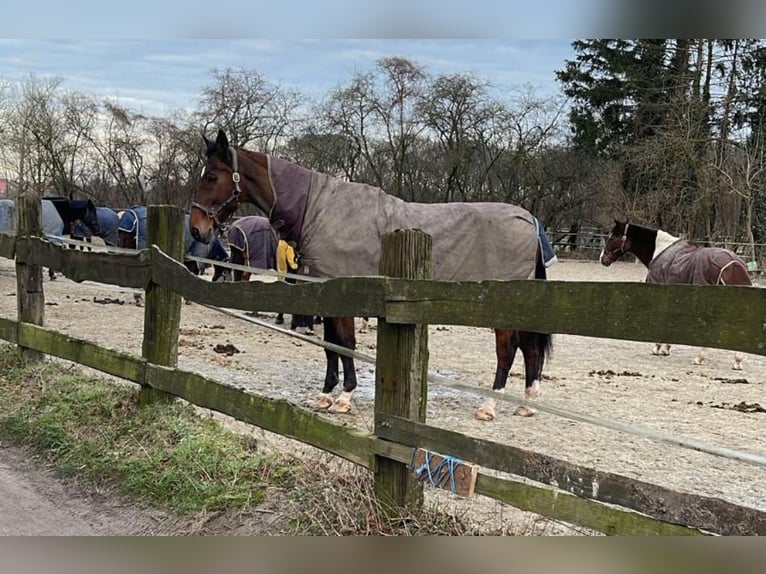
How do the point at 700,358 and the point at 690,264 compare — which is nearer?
the point at 700,358

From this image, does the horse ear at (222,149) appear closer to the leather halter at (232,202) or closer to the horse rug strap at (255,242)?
the leather halter at (232,202)

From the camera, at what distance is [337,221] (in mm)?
4547

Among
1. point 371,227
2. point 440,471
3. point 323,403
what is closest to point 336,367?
A: point 323,403

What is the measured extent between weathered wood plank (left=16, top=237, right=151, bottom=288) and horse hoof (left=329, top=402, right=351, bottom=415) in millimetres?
1513

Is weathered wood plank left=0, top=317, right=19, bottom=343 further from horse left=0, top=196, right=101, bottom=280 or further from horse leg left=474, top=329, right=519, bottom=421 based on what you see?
horse left=0, top=196, right=101, bottom=280

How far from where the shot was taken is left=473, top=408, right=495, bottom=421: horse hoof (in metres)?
4.63

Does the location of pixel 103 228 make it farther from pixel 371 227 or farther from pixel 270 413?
pixel 270 413

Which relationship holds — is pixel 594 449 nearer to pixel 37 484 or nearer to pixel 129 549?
pixel 129 549

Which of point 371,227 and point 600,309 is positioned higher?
point 371,227

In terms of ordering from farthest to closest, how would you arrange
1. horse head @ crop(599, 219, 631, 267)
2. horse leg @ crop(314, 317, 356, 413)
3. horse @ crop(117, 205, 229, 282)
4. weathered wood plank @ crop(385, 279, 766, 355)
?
horse @ crop(117, 205, 229, 282) → horse head @ crop(599, 219, 631, 267) → horse leg @ crop(314, 317, 356, 413) → weathered wood plank @ crop(385, 279, 766, 355)

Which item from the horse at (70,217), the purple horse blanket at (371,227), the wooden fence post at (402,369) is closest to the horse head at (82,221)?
the horse at (70,217)

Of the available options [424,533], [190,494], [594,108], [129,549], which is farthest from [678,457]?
[594,108]

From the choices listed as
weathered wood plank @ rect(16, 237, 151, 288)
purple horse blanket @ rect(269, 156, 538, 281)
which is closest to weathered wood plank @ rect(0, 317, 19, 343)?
weathered wood plank @ rect(16, 237, 151, 288)

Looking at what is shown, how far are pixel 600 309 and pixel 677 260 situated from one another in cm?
686
